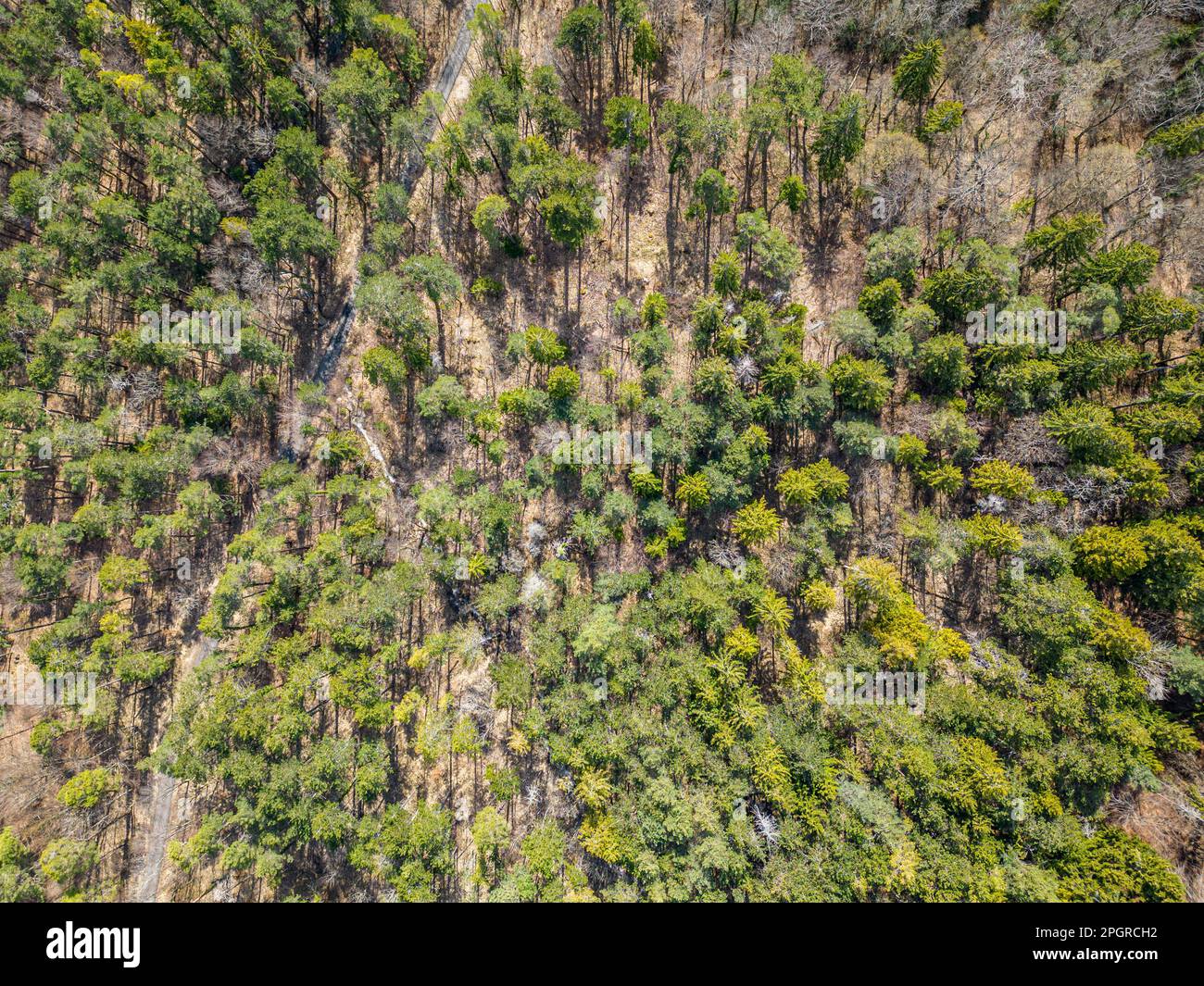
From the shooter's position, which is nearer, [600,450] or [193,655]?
[600,450]

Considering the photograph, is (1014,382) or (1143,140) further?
(1143,140)

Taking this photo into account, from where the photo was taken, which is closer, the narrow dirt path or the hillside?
the hillside

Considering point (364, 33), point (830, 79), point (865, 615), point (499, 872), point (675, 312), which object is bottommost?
point (499, 872)

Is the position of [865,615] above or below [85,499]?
below

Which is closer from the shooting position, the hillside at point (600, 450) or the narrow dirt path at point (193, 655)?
the hillside at point (600, 450)

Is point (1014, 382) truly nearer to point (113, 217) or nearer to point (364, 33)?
point (364, 33)

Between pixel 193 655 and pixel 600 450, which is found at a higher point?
pixel 600 450
